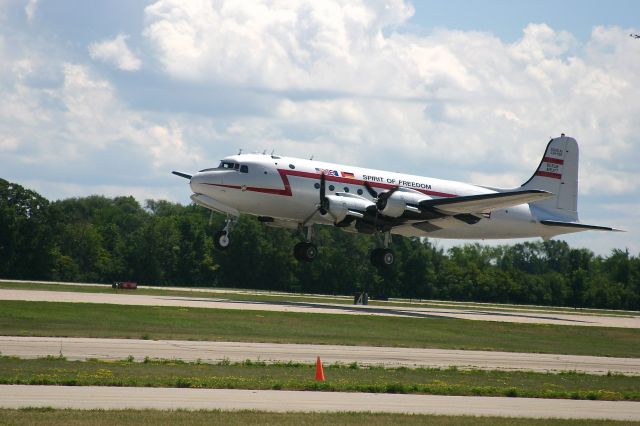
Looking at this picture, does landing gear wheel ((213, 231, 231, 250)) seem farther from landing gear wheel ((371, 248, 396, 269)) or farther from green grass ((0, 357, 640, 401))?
green grass ((0, 357, 640, 401))

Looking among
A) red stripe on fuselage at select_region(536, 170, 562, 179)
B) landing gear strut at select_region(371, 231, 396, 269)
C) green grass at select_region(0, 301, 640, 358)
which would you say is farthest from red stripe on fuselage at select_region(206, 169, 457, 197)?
red stripe on fuselage at select_region(536, 170, 562, 179)

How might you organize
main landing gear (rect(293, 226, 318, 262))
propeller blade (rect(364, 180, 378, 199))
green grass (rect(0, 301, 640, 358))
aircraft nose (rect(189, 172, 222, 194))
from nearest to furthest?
green grass (rect(0, 301, 640, 358))
aircraft nose (rect(189, 172, 222, 194))
main landing gear (rect(293, 226, 318, 262))
propeller blade (rect(364, 180, 378, 199))

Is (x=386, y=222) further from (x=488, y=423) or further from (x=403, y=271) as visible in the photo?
(x=403, y=271)

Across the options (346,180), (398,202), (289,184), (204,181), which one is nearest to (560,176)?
(398,202)

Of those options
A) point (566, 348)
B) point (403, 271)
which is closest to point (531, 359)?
point (566, 348)

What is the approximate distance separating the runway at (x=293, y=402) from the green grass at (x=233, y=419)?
60 cm

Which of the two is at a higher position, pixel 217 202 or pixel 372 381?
pixel 217 202

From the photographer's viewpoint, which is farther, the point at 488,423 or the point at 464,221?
the point at 464,221

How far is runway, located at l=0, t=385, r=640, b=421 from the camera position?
19.7 m

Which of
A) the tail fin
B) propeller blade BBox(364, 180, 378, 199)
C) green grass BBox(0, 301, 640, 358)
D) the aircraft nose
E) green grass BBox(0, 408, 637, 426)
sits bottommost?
green grass BBox(0, 408, 637, 426)

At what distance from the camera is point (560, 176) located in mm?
59969

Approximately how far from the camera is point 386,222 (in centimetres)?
5109

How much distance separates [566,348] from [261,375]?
19593 mm

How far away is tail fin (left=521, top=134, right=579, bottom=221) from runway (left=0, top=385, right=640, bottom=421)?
36545 mm
